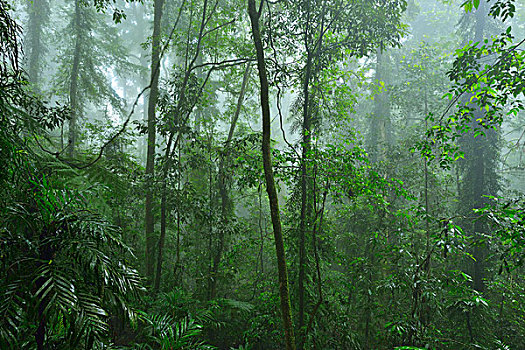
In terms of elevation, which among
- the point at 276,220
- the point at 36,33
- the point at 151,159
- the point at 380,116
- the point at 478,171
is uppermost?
the point at 36,33

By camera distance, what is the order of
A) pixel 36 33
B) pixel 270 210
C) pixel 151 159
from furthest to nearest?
pixel 36 33 < pixel 151 159 < pixel 270 210

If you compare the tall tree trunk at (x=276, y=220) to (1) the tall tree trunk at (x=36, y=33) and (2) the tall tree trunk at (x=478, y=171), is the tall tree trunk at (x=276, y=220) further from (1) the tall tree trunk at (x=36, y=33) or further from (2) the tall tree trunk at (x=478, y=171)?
(1) the tall tree trunk at (x=36, y=33)

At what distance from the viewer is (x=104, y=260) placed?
1.60m

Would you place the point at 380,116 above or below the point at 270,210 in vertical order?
above

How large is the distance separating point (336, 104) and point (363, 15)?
1389mm

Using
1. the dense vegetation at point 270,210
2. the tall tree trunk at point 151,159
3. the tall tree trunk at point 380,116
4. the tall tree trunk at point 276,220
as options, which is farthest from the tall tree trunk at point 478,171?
the tall tree trunk at point 151,159

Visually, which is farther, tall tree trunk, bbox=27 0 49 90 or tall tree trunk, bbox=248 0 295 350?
tall tree trunk, bbox=27 0 49 90

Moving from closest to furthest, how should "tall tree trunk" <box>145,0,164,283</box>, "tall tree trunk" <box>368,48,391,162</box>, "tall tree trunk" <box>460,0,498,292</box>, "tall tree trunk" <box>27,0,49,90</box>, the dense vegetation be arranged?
the dense vegetation
"tall tree trunk" <box>145,0,164,283</box>
"tall tree trunk" <box>460,0,498,292</box>
"tall tree trunk" <box>368,48,391,162</box>
"tall tree trunk" <box>27,0,49,90</box>

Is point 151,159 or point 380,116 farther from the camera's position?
point 380,116

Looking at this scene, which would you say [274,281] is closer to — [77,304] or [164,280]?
[164,280]

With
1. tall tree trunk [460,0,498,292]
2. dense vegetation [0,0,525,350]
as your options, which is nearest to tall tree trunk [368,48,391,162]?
dense vegetation [0,0,525,350]

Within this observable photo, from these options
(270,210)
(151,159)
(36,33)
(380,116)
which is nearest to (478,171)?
(380,116)

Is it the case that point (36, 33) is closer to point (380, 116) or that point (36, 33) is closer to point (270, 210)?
point (270, 210)

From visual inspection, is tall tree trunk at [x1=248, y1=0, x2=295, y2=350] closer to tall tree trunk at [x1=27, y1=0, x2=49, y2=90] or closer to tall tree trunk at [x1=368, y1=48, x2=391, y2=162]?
tall tree trunk at [x1=368, y1=48, x2=391, y2=162]
